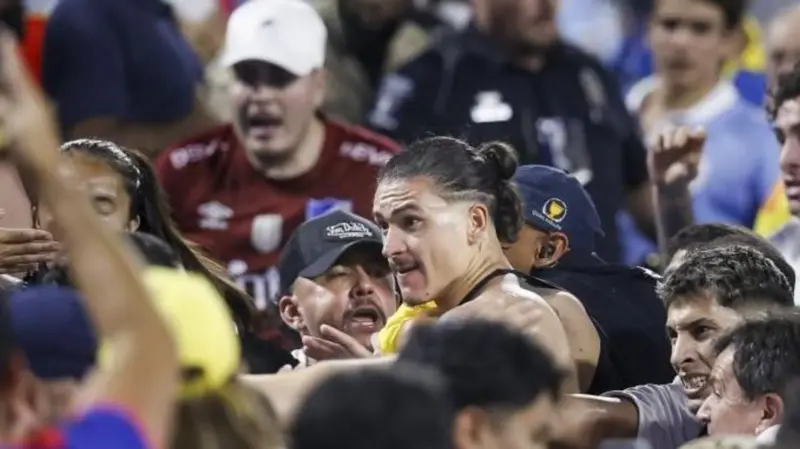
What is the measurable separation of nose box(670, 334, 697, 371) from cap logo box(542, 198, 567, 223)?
0.86 m

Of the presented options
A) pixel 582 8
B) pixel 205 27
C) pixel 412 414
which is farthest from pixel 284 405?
pixel 582 8

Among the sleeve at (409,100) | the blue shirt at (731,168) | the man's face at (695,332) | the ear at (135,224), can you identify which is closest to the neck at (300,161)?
the sleeve at (409,100)

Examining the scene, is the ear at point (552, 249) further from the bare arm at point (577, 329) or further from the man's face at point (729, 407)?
the man's face at point (729, 407)

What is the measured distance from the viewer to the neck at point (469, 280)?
595 cm

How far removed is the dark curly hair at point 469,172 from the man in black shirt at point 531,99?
8.39ft

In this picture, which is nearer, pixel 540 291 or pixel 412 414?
pixel 412 414

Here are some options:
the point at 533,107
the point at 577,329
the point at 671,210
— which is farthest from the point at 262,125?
the point at 577,329

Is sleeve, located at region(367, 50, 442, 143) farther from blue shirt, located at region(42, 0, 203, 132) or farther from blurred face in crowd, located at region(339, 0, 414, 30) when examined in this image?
blue shirt, located at region(42, 0, 203, 132)

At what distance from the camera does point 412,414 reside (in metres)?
3.80

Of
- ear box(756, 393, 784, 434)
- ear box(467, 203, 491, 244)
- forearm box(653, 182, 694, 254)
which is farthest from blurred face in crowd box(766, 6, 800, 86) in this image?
ear box(756, 393, 784, 434)

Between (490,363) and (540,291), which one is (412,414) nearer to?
(490,363)

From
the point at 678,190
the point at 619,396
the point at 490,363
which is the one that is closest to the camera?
the point at 490,363

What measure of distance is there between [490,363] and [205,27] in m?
5.76

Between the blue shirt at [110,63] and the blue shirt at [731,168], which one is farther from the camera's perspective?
the blue shirt at [731,168]
